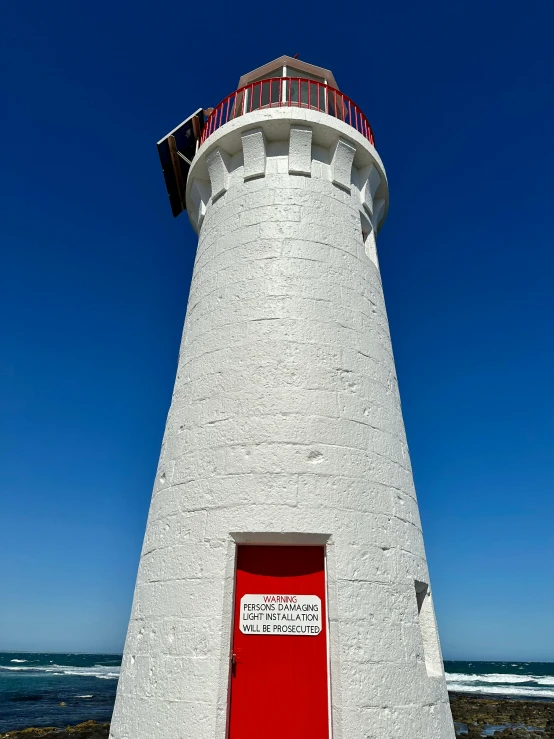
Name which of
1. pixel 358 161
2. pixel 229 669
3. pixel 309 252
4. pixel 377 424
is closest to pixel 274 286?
pixel 309 252

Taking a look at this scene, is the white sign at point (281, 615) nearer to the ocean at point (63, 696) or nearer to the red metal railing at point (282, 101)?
the red metal railing at point (282, 101)

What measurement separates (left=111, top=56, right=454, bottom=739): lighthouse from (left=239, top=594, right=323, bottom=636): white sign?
1 centimetres

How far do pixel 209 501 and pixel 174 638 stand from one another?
45.3 inches

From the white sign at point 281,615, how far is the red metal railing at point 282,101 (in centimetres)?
642

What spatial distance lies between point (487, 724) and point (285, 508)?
2412 centimetres

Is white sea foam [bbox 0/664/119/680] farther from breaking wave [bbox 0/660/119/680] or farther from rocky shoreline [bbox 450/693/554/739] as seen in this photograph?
rocky shoreline [bbox 450/693/554/739]

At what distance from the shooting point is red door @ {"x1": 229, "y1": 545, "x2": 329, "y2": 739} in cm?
405

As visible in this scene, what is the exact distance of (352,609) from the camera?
13.9ft

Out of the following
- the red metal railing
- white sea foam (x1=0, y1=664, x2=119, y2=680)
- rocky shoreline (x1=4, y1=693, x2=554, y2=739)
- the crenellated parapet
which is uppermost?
the red metal railing

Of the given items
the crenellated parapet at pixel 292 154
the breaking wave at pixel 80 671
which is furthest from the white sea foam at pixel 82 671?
the crenellated parapet at pixel 292 154

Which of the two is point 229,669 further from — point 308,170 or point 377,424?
point 308,170

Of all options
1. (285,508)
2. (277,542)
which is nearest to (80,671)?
(277,542)

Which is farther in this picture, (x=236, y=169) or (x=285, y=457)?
(x=236, y=169)

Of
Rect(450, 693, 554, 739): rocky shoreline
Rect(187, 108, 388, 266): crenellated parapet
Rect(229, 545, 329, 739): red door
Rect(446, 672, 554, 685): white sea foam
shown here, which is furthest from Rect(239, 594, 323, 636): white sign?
Rect(446, 672, 554, 685): white sea foam
